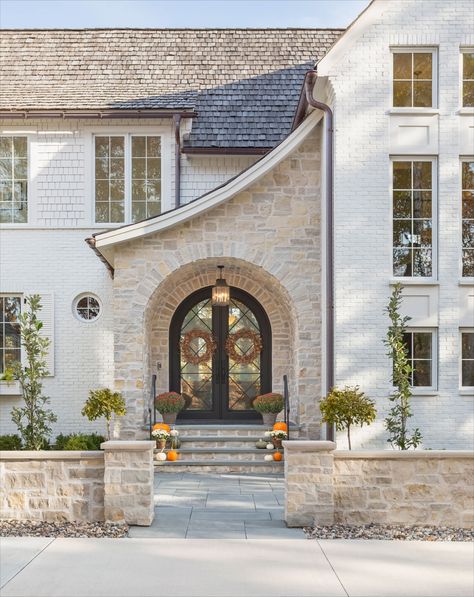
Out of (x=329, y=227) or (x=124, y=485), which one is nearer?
(x=124, y=485)

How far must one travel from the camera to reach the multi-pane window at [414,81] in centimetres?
1133

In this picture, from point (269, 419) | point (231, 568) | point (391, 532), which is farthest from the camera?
point (269, 419)

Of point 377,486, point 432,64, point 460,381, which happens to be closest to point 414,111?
point 432,64

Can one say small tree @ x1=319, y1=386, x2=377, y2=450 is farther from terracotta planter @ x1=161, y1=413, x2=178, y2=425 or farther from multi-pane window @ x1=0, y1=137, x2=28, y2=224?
multi-pane window @ x1=0, y1=137, x2=28, y2=224

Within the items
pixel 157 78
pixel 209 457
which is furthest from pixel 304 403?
pixel 157 78

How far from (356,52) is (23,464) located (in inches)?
309

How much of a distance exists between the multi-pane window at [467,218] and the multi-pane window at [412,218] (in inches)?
20.5

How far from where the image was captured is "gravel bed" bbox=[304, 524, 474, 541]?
23.9ft

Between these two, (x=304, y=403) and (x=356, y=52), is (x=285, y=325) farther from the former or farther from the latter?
(x=356, y=52)

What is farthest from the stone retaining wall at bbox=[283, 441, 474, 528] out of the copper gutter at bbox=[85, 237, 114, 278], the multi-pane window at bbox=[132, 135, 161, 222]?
the multi-pane window at bbox=[132, 135, 161, 222]

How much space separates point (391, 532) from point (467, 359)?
4578 mm

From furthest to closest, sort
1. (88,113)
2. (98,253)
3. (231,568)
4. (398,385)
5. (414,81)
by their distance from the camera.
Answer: (88,113) < (98,253) < (414,81) < (398,385) < (231,568)

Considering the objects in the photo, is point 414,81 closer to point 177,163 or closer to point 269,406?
point 177,163

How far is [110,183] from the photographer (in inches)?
545
